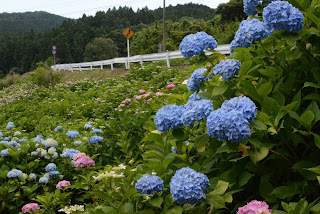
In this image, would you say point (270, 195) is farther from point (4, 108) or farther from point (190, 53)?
point (4, 108)

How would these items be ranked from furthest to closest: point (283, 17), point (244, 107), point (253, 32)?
point (253, 32) < point (283, 17) < point (244, 107)

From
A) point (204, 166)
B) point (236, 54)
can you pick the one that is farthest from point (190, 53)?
point (204, 166)

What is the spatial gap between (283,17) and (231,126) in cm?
60

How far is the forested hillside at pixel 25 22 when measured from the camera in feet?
405

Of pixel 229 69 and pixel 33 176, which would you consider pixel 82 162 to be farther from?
pixel 229 69

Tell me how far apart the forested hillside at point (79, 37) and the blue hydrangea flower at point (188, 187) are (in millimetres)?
61410

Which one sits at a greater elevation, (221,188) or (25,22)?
(25,22)

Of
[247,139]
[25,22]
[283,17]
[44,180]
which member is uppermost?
[25,22]

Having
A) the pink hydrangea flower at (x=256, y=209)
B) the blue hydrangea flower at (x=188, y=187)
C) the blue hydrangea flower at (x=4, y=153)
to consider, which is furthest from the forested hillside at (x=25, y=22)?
the pink hydrangea flower at (x=256, y=209)

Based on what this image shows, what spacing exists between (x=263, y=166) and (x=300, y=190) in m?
0.21

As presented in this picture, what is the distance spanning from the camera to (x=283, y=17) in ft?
5.03

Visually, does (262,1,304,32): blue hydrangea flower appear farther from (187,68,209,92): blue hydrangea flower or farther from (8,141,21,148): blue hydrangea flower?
(8,141,21,148): blue hydrangea flower

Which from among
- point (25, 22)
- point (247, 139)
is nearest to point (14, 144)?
point (247, 139)

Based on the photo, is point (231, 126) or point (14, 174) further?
point (14, 174)
